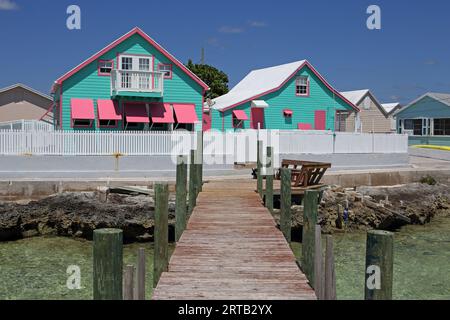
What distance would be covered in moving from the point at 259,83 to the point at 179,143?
624 inches

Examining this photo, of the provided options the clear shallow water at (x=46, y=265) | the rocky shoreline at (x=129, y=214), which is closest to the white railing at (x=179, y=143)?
the rocky shoreline at (x=129, y=214)

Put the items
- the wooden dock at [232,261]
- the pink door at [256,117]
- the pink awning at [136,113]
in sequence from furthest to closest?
the pink door at [256,117] < the pink awning at [136,113] < the wooden dock at [232,261]

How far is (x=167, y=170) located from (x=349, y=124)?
31316 millimetres

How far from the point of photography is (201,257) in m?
8.59

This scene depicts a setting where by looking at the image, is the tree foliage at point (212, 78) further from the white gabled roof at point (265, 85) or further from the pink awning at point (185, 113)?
the pink awning at point (185, 113)

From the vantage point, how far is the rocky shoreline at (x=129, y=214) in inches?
689

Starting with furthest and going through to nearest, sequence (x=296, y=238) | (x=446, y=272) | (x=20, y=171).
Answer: (x=20, y=171)
(x=296, y=238)
(x=446, y=272)

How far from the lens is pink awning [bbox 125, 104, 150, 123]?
1114 inches

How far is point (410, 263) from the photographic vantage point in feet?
48.5

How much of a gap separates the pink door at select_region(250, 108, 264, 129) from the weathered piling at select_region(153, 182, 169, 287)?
1013 inches

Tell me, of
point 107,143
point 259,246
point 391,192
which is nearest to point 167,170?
point 107,143

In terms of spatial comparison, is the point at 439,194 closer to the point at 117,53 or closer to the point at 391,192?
the point at 391,192

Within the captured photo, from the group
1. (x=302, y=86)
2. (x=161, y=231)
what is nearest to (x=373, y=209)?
(x=161, y=231)

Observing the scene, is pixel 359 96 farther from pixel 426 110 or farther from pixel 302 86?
pixel 302 86
